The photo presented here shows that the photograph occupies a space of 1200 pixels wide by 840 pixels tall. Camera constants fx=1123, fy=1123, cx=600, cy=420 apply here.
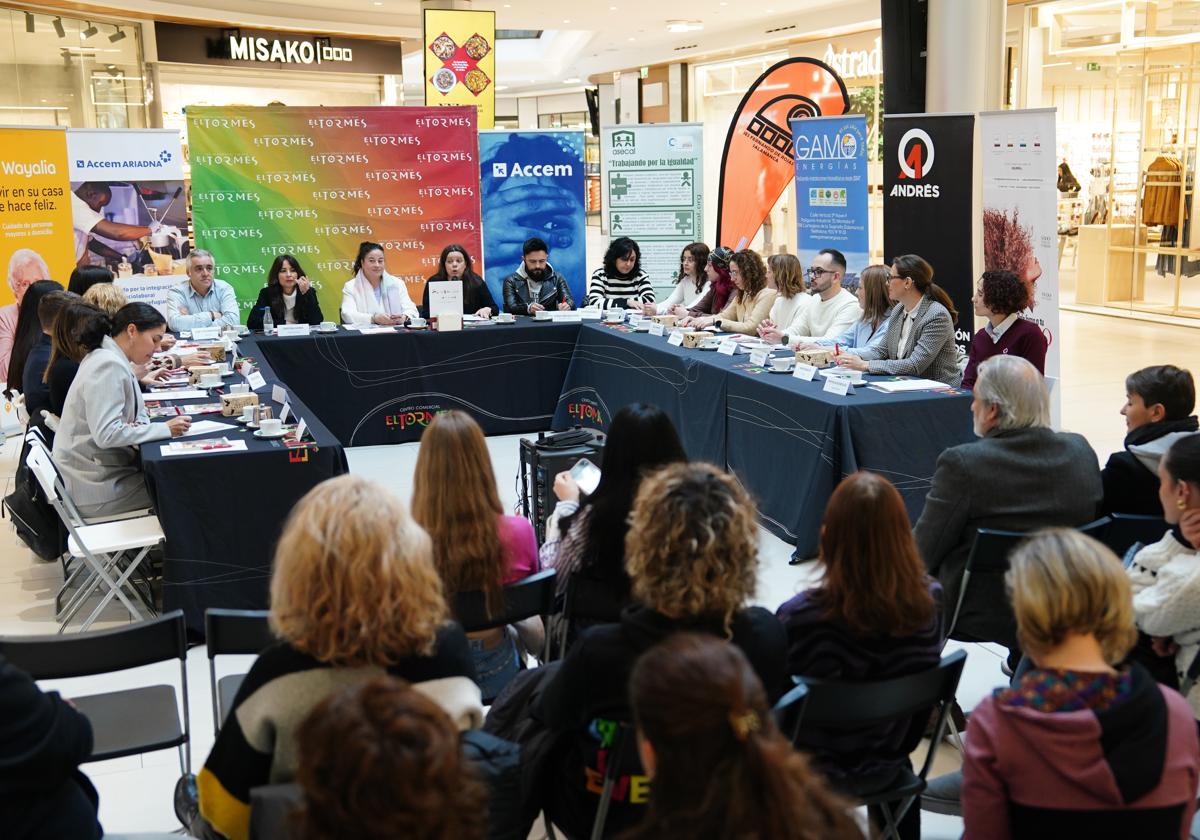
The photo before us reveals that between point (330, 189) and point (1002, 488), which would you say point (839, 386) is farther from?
point (330, 189)

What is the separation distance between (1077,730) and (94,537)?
3541mm

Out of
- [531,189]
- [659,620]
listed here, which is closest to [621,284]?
[531,189]

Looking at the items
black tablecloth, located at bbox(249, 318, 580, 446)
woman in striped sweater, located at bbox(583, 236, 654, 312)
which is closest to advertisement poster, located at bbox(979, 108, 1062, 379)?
woman in striped sweater, located at bbox(583, 236, 654, 312)

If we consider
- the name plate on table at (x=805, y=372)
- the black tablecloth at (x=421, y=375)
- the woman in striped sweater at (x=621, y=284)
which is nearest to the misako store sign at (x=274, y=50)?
the woman in striped sweater at (x=621, y=284)

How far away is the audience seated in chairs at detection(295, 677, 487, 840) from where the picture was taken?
1.22 m

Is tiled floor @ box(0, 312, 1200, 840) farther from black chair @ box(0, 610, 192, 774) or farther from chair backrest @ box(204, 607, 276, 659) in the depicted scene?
chair backrest @ box(204, 607, 276, 659)

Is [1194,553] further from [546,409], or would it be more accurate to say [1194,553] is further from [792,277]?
[546,409]

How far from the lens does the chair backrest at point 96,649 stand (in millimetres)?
2480

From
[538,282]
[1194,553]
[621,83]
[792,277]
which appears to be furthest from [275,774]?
[621,83]

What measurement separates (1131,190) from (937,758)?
1069 centimetres

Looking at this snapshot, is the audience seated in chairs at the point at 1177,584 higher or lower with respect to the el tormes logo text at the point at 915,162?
lower

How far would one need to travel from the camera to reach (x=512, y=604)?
2.75 m

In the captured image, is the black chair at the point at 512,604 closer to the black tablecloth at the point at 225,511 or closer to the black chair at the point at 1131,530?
the black chair at the point at 1131,530

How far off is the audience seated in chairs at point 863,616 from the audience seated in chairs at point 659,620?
0.16m
